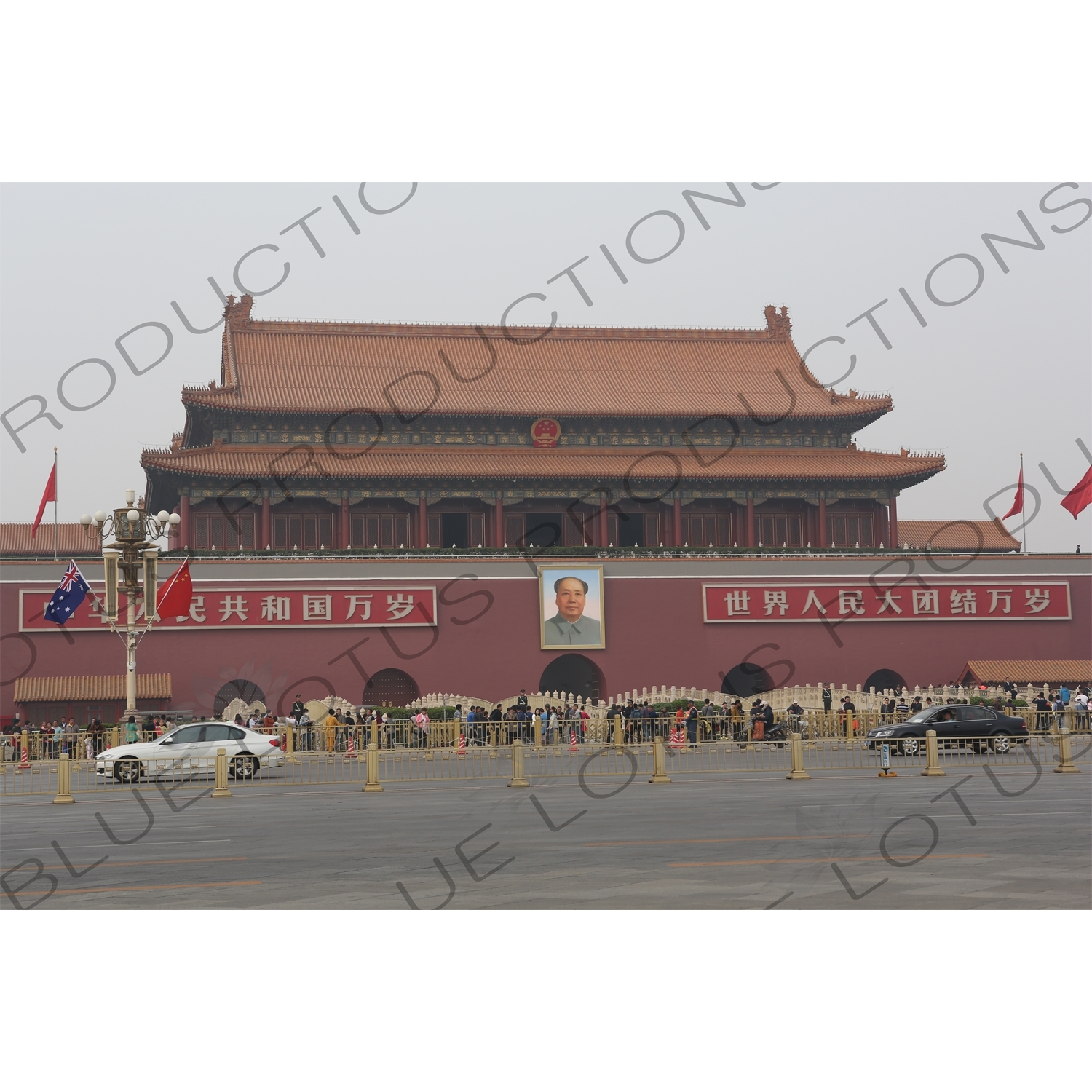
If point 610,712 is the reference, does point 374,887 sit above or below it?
below

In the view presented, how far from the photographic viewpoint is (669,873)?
9.48 meters

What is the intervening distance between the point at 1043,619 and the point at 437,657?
52.8 ft

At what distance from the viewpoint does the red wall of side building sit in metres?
31.7

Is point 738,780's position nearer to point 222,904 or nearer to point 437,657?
point 222,904

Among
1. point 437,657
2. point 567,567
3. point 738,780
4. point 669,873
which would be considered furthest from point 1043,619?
point 669,873

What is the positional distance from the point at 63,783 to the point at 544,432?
2342 centimetres

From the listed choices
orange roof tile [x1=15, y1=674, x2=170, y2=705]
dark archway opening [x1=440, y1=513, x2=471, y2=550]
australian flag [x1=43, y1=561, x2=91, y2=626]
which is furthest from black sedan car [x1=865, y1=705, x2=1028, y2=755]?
orange roof tile [x1=15, y1=674, x2=170, y2=705]

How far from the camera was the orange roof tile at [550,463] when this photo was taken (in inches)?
1421

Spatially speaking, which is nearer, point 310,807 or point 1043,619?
point 310,807

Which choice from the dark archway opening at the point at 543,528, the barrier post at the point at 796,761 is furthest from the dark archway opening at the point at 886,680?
the barrier post at the point at 796,761

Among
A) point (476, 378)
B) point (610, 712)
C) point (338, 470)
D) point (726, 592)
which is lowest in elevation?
point (610, 712)

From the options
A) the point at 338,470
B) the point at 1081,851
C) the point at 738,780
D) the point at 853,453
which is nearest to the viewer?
the point at 1081,851

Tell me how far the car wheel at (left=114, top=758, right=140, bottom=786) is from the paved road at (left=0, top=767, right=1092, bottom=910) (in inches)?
109

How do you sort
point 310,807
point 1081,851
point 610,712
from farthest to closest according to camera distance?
1. point 610,712
2. point 310,807
3. point 1081,851
